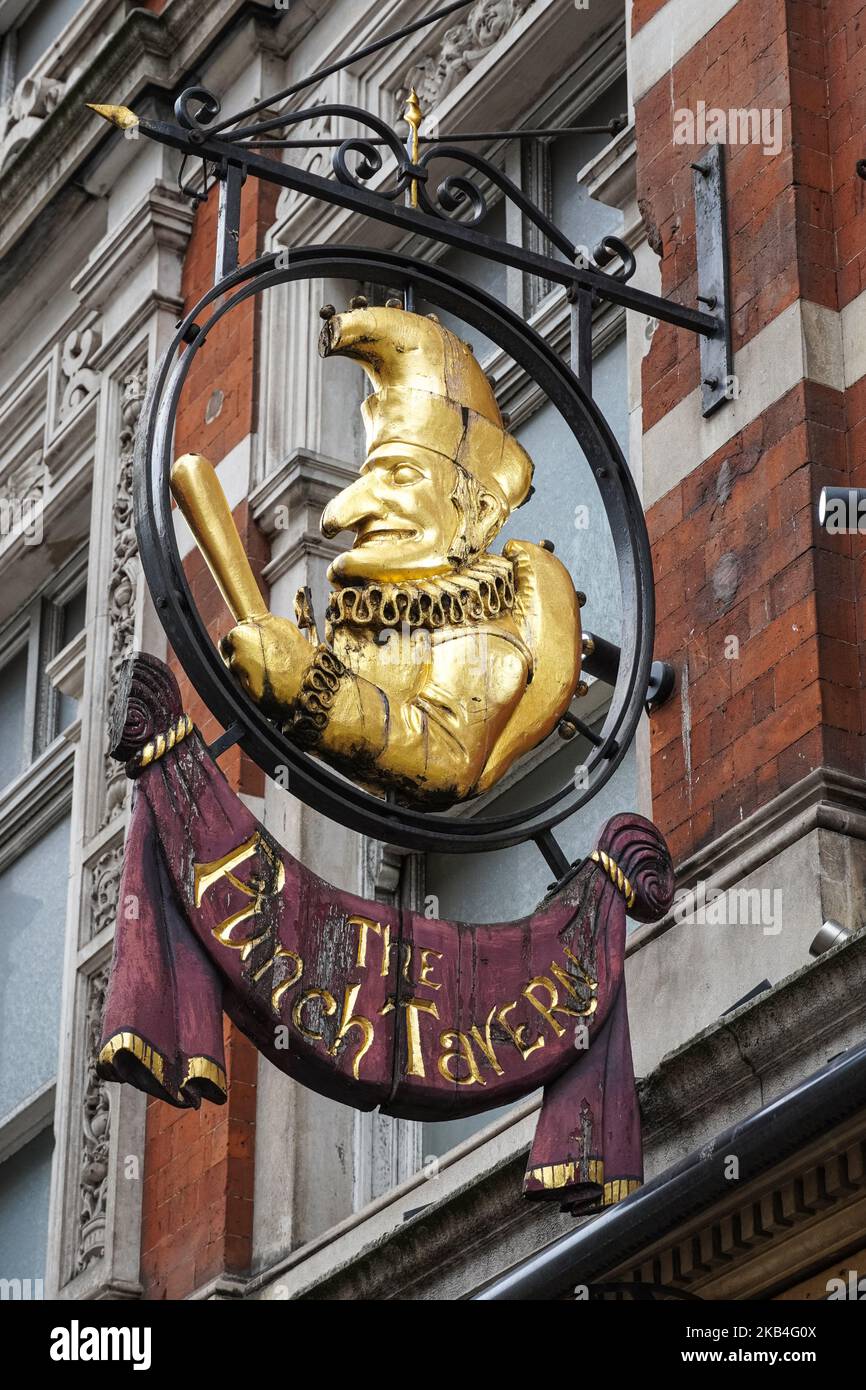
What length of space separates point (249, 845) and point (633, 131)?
13.5ft

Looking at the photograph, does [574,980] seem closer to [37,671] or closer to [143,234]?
[143,234]

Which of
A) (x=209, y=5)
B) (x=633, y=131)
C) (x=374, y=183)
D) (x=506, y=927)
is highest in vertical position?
(x=209, y=5)

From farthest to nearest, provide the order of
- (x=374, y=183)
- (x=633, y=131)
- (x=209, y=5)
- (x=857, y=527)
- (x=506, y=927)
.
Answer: (x=209, y=5), (x=374, y=183), (x=633, y=131), (x=857, y=527), (x=506, y=927)

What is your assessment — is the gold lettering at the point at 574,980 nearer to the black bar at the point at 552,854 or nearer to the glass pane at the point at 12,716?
the black bar at the point at 552,854

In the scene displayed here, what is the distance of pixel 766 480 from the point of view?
8711 mm

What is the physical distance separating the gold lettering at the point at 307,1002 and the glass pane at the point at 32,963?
656 cm

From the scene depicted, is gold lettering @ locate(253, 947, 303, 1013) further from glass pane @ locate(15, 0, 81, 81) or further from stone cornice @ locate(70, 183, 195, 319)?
glass pane @ locate(15, 0, 81, 81)

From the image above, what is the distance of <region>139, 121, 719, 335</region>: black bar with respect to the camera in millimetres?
7859

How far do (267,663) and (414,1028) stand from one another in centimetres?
104

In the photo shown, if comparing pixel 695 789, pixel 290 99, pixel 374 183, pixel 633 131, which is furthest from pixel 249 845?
pixel 290 99
